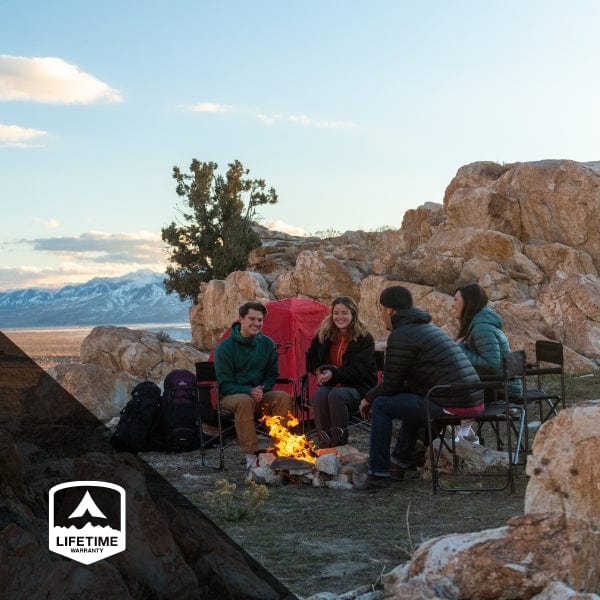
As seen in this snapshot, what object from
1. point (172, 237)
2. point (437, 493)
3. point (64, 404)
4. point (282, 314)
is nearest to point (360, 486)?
point (437, 493)

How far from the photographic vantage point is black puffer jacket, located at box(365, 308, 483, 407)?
258 inches

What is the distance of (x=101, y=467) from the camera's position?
12.6 feet

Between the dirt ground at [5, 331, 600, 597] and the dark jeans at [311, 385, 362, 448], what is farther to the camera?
the dark jeans at [311, 385, 362, 448]

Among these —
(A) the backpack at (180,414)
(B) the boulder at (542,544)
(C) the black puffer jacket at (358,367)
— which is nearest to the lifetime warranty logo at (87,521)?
(B) the boulder at (542,544)

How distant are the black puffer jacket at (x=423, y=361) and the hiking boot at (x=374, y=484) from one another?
2.15ft

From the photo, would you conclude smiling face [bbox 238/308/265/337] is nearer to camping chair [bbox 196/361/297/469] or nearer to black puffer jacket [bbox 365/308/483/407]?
camping chair [bbox 196/361/297/469]

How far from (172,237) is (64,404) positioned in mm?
30906

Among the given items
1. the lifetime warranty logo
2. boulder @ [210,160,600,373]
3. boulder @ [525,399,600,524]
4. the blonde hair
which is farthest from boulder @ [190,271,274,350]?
boulder @ [525,399,600,524]

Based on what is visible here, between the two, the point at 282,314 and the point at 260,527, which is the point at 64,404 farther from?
the point at 260,527

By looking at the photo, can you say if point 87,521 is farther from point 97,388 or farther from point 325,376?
point 97,388

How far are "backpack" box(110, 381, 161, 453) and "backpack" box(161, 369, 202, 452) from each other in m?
0.10

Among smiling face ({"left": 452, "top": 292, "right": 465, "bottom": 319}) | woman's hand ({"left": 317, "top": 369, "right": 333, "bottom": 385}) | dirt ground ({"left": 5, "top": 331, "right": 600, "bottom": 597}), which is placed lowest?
dirt ground ({"left": 5, "top": 331, "right": 600, "bottom": 597})

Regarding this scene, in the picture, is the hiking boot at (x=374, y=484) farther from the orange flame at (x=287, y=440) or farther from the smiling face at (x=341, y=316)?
the smiling face at (x=341, y=316)

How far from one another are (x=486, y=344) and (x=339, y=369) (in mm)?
1344
